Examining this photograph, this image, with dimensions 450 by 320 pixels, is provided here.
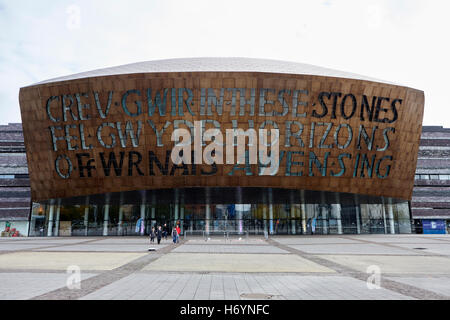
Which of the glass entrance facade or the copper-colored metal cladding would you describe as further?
the glass entrance facade

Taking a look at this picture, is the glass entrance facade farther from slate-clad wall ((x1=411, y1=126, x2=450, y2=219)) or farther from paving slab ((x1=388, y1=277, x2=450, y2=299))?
paving slab ((x1=388, y1=277, x2=450, y2=299))

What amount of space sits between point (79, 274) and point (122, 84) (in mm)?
23928

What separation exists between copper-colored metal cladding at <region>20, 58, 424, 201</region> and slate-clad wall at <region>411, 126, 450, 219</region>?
853 inches

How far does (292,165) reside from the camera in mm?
34625

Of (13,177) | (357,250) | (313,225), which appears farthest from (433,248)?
(13,177)

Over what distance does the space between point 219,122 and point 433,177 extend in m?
44.8

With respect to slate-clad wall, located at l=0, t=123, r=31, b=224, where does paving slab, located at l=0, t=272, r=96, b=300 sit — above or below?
below

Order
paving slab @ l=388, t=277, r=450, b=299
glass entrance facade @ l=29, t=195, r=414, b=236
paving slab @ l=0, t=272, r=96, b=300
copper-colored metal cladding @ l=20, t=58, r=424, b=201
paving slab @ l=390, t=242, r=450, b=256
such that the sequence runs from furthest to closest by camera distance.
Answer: glass entrance facade @ l=29, t=195, r=414, b=236
copper-colored metal cladding @ l=20, t=58, r=424, b=201
paving slab @ l=390, t=242, r=450, b=256
paving slab @ l=388, t=277, r=450, b=299
paving slab @ l=0, t=272, r=96, b=300

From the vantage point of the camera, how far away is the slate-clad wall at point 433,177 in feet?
177

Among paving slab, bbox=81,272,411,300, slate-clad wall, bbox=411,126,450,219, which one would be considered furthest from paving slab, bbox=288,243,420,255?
Answer: slate-clad wall, bbox=411,126,450,219

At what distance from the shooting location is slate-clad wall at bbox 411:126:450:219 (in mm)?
54009

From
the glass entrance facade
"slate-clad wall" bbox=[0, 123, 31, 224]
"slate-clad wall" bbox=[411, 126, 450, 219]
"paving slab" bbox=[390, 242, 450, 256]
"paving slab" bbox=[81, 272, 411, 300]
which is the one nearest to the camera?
"paving slab" bbox=[81, 272, 411, 300]
